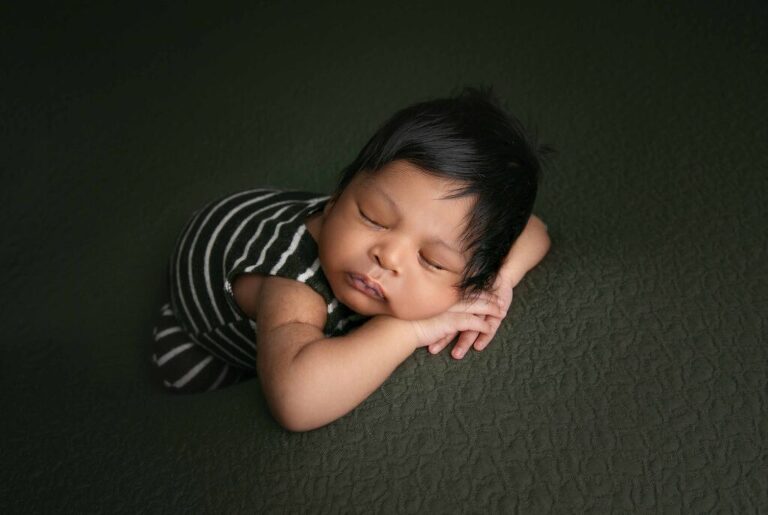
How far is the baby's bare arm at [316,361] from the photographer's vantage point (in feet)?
1.52

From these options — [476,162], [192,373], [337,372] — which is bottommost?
[192,373]

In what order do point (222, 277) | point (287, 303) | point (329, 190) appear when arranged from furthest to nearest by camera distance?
point (329, 190)
point (222, 277)
point (287, 303)

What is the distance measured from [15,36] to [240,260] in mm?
447

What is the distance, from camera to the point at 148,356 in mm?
683

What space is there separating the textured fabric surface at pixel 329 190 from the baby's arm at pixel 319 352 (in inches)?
0.5

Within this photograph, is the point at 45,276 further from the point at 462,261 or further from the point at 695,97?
the point at 695,97

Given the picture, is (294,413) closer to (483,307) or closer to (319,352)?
(319,352)

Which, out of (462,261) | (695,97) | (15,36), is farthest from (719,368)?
(15,36)

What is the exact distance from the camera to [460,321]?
1.74ft

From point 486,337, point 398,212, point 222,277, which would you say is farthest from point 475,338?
point 222,277

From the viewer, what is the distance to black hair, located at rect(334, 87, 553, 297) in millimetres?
542

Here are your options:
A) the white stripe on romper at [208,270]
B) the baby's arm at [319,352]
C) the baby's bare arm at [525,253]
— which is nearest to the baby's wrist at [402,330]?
the baby's arm at [319,352]

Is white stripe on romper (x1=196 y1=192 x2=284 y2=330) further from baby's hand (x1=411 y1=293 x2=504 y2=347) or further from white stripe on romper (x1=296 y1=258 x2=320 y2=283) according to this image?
baby's hand (x1=411 y1=293 x2=504 y2=347)

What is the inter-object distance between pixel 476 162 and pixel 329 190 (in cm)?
28
